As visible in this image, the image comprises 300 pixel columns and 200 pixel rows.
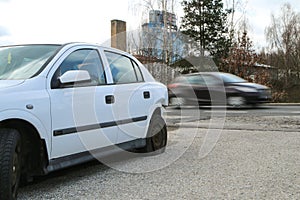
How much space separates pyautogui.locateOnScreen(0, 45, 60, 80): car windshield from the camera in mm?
3424

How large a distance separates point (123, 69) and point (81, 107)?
1.26 metres

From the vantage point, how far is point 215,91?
1529 cm

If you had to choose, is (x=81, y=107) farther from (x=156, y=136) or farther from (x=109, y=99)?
(x=156, y=136)

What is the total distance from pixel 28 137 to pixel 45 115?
0.26 metres

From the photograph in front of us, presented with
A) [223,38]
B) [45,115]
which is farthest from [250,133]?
[223,38]

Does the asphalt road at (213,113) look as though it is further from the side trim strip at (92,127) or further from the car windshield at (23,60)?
the car windshield at (23,60)

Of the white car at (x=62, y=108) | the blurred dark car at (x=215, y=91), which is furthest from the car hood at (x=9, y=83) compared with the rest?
the blurred dark car at (x=215, y=91)

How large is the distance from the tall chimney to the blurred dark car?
23.6 ft

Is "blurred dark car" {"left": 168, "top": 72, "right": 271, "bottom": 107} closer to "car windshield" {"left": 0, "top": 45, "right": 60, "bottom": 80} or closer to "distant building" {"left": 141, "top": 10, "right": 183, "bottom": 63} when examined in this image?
"distant building" {"left": 141, "top": 10, "right": 183, "bottom": 63}

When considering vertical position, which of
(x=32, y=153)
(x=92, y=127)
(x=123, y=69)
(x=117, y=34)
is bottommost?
(x=32, y=153)

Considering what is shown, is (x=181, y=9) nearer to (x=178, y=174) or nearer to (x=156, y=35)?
(x=156, y=35)

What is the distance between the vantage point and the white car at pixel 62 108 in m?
2.98

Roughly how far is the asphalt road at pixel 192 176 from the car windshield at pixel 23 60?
46.6 inches

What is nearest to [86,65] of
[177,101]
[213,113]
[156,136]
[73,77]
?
[73,77]
